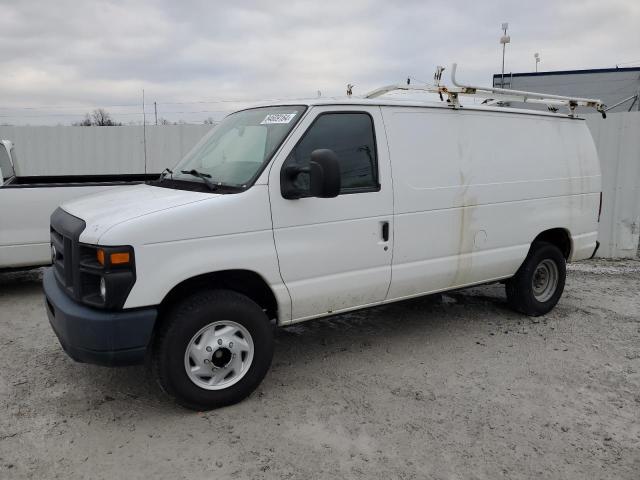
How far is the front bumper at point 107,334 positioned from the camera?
333cm

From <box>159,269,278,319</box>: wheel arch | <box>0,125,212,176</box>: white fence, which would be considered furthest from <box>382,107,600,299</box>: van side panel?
<box>0,125,212,176</box>: white fence

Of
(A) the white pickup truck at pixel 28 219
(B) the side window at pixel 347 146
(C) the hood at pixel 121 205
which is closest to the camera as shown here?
(C) the hood at pixel 121 205

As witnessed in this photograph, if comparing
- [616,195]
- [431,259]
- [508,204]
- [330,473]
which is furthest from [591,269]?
[330,473]

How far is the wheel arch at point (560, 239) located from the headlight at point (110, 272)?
13.6ft

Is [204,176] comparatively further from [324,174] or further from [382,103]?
[382,103]

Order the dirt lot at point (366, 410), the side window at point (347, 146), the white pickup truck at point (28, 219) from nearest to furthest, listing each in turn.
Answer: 1. the dirt lot at point (366, 410)
2. the side window at point (347, 146)
3. the white pickup truck at point (28, 219)

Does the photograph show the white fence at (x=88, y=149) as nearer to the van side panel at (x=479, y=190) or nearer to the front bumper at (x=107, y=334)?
the van side panel at (x=479, y=190)

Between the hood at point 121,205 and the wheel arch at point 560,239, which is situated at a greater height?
the hood at point 121,205

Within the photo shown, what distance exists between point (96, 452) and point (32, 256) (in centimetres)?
411

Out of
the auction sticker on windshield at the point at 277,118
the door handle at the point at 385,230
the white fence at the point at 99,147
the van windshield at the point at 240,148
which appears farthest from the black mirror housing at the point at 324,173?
the white fence at the point at 99,147

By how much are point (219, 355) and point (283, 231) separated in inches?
37.5

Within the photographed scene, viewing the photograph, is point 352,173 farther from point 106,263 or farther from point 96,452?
point 96,452

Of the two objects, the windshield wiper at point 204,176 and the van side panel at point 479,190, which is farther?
the van side panel at point 479,190

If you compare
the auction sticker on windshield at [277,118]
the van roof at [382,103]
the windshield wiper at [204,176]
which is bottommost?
the windshield wiper at [204,176]
